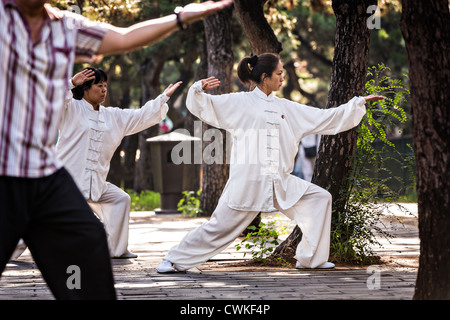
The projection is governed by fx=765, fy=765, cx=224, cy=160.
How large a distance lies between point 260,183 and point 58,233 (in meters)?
3.90

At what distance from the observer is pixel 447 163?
4.10 m

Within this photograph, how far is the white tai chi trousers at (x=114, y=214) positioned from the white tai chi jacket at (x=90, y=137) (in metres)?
0.28

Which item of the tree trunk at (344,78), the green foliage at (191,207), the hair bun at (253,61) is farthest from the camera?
the green foliage at (191,207)

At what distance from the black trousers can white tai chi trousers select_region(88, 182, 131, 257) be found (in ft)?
16.7

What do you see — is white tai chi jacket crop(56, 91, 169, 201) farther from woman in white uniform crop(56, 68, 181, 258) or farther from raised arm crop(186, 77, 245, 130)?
raised arm crop(186, 77, 245, 130)

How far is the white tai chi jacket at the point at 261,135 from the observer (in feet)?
21.7

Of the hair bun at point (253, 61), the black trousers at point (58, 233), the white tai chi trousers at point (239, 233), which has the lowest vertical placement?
the white tai chi trousers at point (239, 233)

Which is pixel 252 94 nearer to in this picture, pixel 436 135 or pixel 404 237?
pixel 436 135

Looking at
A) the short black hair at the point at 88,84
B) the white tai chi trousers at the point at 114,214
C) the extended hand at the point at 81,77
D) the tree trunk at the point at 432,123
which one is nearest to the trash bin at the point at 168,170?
the white tai chi trousers at the point at 114,214

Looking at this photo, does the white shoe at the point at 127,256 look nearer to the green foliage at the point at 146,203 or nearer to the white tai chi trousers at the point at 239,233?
the white tai chi trousers at the point at 239,233

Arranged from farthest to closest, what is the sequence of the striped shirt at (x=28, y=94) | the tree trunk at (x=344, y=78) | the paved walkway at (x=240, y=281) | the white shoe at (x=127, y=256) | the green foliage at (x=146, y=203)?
the green foliage at (x=146, y=203) → the white shoe at (x=127, y=256) → the tree trunk at (x=344, y=78) → the paved walkway at (x=240, y=281) → the striped shirt at (x=28, y=94)

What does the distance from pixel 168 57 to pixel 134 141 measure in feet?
11.9

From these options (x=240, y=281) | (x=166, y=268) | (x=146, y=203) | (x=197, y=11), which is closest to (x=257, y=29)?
(x=166, y=268)

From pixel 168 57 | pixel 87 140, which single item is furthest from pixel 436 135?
pixel 168 57
